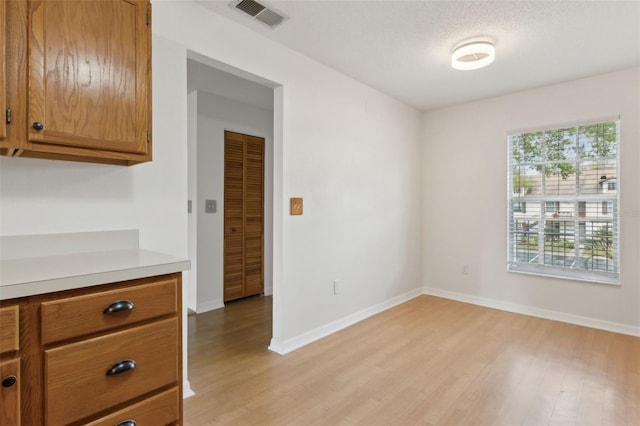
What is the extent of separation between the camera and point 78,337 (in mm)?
1085

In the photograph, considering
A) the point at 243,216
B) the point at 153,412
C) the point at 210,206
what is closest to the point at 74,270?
the point at 153,412

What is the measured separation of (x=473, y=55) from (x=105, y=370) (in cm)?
311

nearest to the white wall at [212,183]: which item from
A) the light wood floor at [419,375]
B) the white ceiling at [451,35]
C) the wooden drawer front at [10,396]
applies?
the light wood floor at [419,375]

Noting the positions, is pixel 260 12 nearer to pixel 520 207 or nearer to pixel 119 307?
pixel 119 307

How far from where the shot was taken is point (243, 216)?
4.25 meters

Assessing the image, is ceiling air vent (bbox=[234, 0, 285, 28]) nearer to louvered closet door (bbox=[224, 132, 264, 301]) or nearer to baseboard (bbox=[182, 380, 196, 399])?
louvered closet door (bbox=[224, 132, 264, 301])

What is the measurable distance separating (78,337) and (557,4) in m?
3.08

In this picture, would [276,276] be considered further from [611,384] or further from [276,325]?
[611,384]

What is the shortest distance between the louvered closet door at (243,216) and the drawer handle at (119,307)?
2.88 meters

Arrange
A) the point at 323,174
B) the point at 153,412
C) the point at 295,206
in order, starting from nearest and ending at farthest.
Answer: the point at 153,412 → the point at 295,206 → the point at 323,174

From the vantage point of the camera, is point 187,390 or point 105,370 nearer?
point 105,370

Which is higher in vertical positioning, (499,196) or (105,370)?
(499,196)

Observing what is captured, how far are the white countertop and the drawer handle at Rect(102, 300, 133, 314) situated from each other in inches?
3.3

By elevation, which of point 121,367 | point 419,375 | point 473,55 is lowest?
point 419,375
